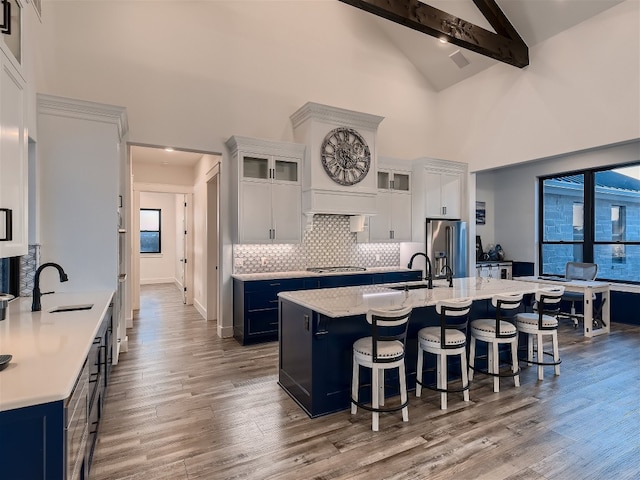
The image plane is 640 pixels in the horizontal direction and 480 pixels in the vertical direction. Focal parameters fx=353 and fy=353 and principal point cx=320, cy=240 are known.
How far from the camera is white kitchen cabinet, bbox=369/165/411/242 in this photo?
585cm

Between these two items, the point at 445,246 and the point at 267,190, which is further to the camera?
the point at 445,246

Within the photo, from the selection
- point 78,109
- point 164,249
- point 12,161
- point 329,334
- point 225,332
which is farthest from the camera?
point 164,249

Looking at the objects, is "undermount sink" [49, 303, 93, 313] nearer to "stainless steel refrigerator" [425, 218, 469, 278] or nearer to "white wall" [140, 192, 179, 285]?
"stainless steel refrigerator" [425, 218, 469, 278]

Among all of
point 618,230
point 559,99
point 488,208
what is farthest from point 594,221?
point 559,99

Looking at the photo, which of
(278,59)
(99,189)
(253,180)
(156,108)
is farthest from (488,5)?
(99,189)

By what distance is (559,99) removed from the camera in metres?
4.96

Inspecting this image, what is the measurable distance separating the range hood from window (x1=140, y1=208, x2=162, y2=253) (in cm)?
693

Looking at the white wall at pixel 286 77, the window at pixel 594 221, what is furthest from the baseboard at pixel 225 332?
the window at pixel 594 221

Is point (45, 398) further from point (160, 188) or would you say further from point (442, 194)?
point (160, 188)

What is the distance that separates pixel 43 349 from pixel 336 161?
13.4ft

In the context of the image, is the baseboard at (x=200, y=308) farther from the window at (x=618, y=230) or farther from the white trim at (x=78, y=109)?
the window at (x=618, y=230)

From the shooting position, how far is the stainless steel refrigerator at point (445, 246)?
6.05 m

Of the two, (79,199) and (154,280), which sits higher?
(79,199)

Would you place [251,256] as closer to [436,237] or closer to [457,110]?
[436,237]
